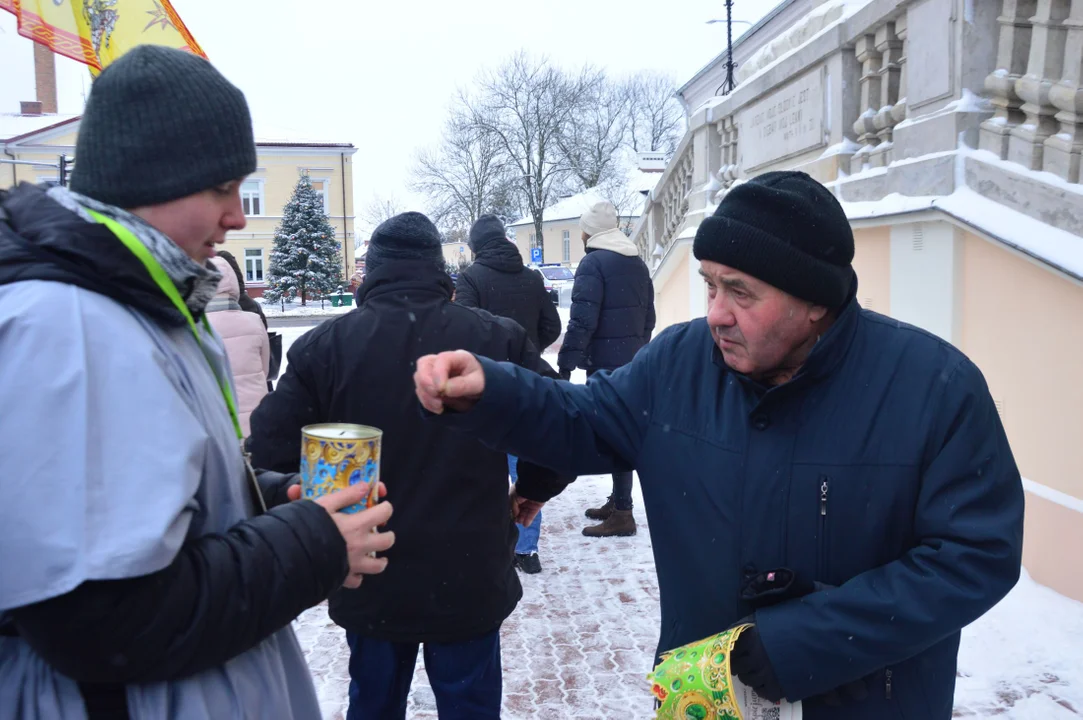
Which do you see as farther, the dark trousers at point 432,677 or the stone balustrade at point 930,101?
the stone balustrade at point 930,101

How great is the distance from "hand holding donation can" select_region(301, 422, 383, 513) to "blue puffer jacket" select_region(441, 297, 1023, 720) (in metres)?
0.40

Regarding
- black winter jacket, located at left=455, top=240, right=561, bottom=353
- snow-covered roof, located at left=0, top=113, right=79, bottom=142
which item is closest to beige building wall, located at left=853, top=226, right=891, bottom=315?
black winter jacket, located at left=455, top=240, right=561, bottom=353

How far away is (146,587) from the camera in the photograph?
1.31 metres

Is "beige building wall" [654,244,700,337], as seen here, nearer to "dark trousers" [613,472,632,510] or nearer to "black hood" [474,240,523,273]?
"dark trousers" [613,472,632,510]

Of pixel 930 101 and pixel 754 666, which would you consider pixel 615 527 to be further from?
pixel 754 666

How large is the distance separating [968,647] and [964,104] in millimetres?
3071

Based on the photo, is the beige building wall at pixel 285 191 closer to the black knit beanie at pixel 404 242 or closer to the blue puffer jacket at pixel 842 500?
the black knit beanie at pixel 404 242

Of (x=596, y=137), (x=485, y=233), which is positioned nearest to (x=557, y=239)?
(x=596, y=137)

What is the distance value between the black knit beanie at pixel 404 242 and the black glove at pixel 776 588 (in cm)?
174

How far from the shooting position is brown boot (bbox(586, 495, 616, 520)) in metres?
6.81

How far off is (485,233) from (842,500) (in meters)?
4.66

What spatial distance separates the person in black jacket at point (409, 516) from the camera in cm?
290

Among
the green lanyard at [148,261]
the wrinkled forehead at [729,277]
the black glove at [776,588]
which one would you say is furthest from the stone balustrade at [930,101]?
the green lanyard at [148,261]

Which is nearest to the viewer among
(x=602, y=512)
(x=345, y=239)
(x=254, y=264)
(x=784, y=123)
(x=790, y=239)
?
(x=790, y=239)
